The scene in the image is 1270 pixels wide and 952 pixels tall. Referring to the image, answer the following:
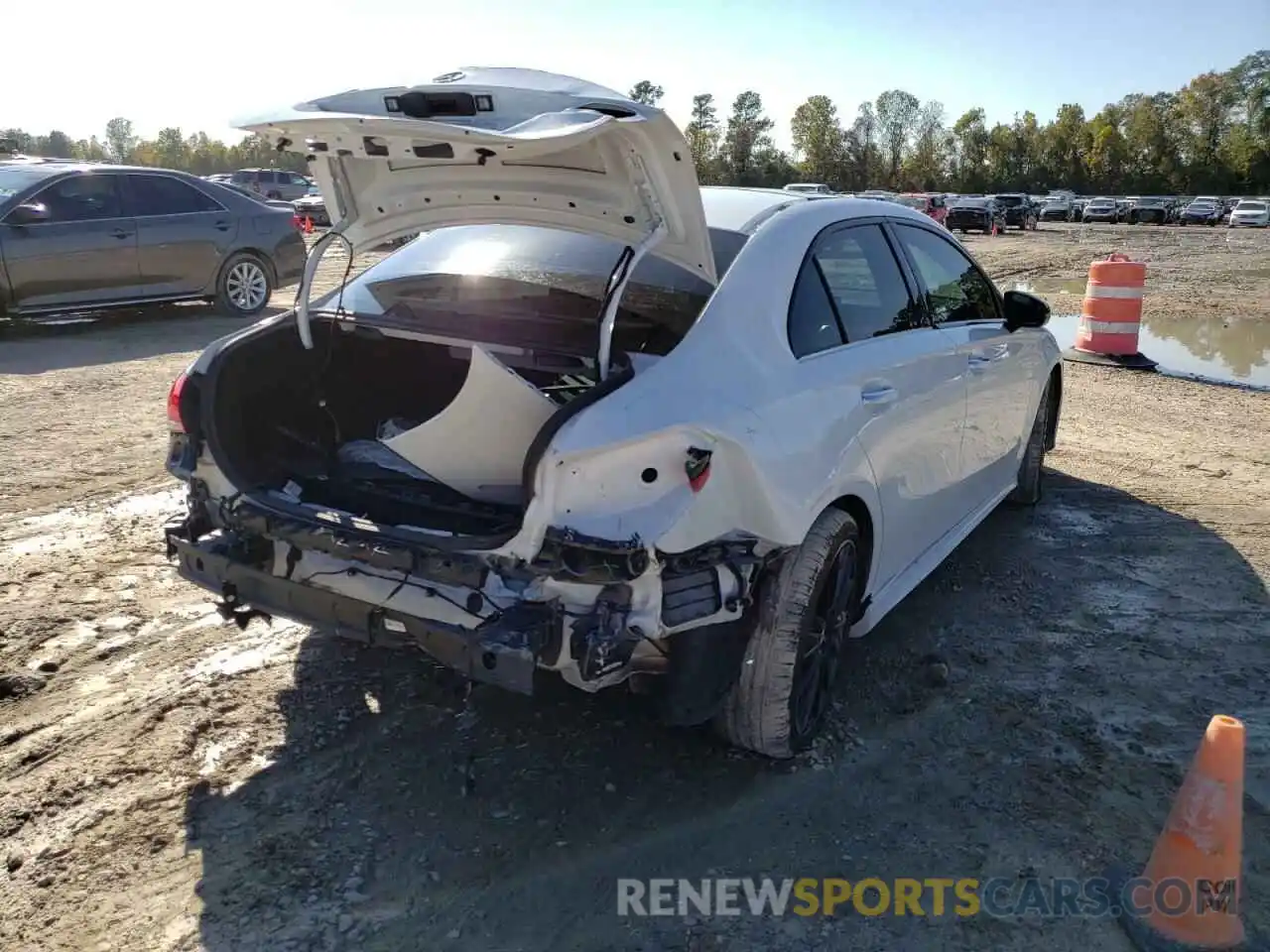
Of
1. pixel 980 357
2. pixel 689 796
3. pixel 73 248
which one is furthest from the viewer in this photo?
pixel 73 248

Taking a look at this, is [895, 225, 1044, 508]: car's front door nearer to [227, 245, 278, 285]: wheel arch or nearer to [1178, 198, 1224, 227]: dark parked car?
[227, 245, 278, 285]: wheel arch

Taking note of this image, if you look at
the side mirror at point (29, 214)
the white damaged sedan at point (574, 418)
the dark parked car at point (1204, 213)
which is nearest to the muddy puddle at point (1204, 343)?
the white damaged sedan at point (574, 418)

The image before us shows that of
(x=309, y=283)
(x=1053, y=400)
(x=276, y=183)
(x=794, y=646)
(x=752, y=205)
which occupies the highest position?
Answer: (x=276, y=183)

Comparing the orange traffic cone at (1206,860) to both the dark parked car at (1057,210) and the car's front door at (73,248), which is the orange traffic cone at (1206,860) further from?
the dark parked car at (1057,210)

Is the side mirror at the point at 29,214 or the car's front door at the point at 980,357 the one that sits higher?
the side mirror at the point at 29,214

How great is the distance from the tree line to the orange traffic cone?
8082 cm

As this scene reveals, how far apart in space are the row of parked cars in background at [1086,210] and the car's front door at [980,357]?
128 feet

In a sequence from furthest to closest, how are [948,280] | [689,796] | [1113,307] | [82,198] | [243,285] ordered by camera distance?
[243,285], [1113,307], [82,198], [948,280], [689,796]

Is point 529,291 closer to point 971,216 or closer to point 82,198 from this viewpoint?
point 82,198

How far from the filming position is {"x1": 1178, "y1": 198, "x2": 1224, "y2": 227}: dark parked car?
56531 millimetres

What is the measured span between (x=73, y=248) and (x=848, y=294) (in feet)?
30.2

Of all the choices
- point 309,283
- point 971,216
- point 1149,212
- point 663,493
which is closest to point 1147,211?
point 1149,212

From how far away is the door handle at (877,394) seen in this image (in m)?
3.44

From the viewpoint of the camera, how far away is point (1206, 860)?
2598 millimetres
